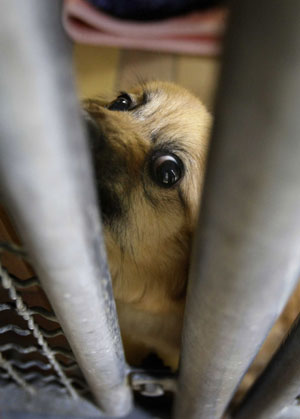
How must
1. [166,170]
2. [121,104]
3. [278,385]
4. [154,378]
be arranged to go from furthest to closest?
[121,104]
[166,170]
[154,378]
[278,385]

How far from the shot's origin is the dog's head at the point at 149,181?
109cm

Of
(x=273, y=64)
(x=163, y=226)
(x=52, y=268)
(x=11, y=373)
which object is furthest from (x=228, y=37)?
(x=11, y=373)

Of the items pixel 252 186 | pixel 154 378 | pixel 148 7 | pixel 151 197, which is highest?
pixel 148 7

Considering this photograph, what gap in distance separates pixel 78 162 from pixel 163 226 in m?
0.82

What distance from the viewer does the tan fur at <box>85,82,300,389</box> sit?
3.63 ft

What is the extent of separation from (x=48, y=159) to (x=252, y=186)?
0.17 m

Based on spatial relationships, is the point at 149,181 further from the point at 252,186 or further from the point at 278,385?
the point at 252,186

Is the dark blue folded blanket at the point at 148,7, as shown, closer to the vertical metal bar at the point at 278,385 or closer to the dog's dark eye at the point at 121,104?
the vertical metal bar at the point at 278,385

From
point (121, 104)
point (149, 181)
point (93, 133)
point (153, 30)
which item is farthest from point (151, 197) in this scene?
point (153, 30)

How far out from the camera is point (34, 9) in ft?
0.80

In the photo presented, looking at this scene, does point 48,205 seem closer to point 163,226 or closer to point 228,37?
point 228,37

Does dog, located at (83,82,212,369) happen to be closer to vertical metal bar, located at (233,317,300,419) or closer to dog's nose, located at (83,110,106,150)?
dog's nose, located at (83,110,106,150)

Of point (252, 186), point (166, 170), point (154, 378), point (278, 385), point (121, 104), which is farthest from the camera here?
point (121, 104)

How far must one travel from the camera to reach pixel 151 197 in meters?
1.14
